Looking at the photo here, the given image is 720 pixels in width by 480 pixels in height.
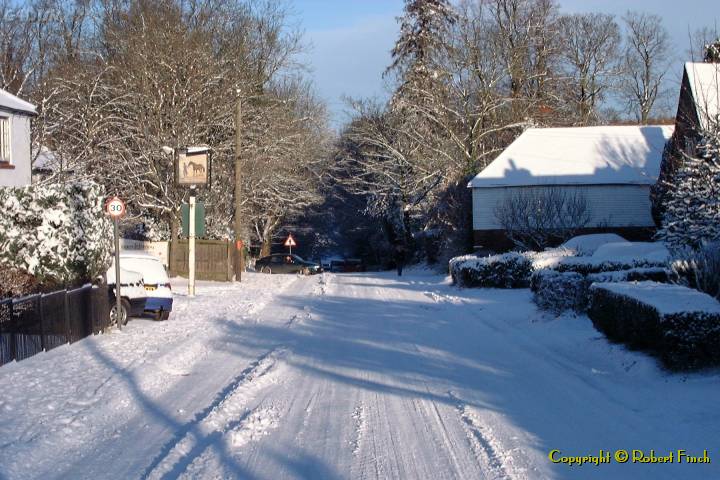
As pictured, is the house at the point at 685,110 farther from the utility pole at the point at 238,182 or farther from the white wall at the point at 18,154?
the white wall at the point at 18,154

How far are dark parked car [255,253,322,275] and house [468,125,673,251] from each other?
1025 centimetres

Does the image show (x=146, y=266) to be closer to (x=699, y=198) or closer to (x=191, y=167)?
(x=191, y=167)

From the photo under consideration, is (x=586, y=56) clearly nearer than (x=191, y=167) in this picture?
No

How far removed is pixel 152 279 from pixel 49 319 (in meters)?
4.93

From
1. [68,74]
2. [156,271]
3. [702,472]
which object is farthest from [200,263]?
[702,472]

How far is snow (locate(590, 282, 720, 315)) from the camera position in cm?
1041

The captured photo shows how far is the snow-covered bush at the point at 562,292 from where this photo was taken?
640 inches

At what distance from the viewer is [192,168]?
2778cm

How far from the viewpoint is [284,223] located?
6200cm

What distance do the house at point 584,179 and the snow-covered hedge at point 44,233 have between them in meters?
26.0

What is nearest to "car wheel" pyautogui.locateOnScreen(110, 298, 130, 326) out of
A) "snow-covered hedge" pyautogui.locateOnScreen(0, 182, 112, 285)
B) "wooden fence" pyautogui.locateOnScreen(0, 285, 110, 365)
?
"wooden fence" pyautogui.locateOnScreen(0, 285, 110, 365)

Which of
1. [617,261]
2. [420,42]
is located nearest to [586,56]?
[420,42]

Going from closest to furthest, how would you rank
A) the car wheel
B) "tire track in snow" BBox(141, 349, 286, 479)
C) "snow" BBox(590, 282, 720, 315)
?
"tire track in snow" BBox(141, 349, 286, 479), "snow" BBox(590, 282, 720, 315), the car wheel

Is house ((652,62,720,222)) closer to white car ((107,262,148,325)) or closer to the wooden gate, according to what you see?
the wooden gate
